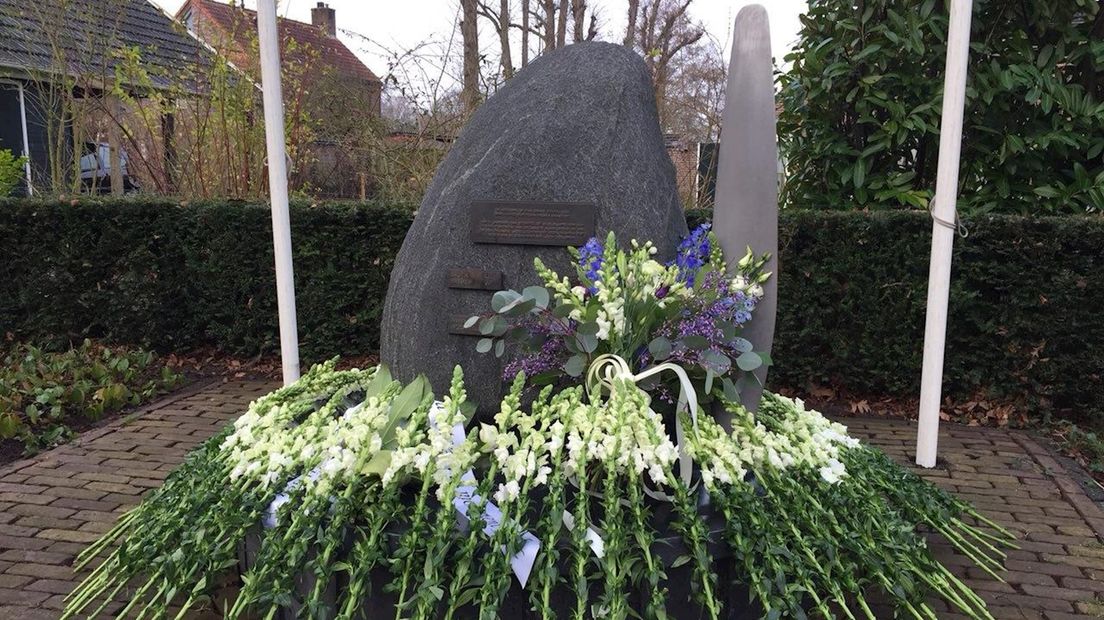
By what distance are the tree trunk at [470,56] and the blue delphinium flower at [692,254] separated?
5.91 meters

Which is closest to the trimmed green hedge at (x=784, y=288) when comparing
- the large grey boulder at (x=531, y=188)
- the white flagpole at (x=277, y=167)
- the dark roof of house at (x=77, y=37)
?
the white flagpole at (x=277, y=167)

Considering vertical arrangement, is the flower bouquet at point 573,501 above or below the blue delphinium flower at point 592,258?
below

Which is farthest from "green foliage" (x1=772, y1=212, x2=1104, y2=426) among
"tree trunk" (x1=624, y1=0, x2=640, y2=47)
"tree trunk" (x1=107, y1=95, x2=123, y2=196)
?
"tree trunk" (x1=624, y1=0, x2=640, y2=47)

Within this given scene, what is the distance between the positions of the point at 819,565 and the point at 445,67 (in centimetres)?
746

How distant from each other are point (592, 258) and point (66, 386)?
4634mm

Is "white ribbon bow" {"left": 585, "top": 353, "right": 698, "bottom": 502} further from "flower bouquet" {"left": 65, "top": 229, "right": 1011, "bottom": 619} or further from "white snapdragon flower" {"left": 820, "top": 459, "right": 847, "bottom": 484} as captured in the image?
"white snapdragon flower" {"left": 820, "top": 459, "right": 847, "bottom": 484}

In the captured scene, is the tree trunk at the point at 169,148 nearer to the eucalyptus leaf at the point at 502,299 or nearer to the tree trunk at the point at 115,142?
the tree trunk at the point at 115,142

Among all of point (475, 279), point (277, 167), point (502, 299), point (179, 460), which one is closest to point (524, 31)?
point (277, 167)

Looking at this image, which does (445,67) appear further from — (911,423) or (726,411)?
(726,411)

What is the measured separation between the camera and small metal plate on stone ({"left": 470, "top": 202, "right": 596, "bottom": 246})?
3164mm

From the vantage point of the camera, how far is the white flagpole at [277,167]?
413cm

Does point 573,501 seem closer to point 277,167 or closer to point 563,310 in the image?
point 563,310

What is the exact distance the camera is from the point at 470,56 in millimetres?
9148

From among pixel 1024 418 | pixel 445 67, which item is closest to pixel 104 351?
pixel 445 67
